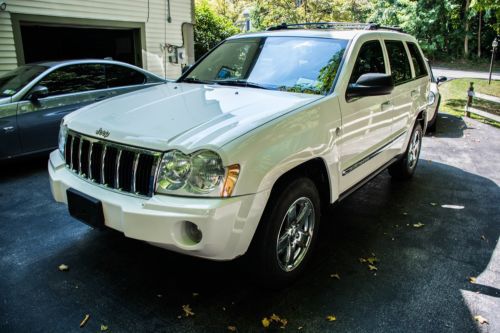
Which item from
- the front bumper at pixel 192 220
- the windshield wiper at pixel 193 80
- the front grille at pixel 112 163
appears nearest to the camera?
the front bumper at pixel 192 220

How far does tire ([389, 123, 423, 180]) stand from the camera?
5516 millimetres

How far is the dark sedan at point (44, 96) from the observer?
17.9 feet

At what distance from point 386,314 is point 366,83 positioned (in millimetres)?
1762

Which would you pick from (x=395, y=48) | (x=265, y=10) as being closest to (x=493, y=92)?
(x=265, y=10)

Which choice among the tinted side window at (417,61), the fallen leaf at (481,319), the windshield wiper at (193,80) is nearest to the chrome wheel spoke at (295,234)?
the fallen leaf at (481,319)

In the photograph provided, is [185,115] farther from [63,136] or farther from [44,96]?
[44,96]

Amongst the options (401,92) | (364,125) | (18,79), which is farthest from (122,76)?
(364,125)

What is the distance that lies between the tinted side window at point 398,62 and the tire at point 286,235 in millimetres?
2157

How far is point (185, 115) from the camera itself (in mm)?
2930

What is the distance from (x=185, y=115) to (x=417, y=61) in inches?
151

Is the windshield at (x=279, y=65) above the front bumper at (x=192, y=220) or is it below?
above

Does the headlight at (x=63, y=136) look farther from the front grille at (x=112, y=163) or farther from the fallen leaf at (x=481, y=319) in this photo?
the fallen leaf at (x=481, y=319)

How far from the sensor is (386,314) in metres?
2.85

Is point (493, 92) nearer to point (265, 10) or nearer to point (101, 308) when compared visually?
point (265, 10)
